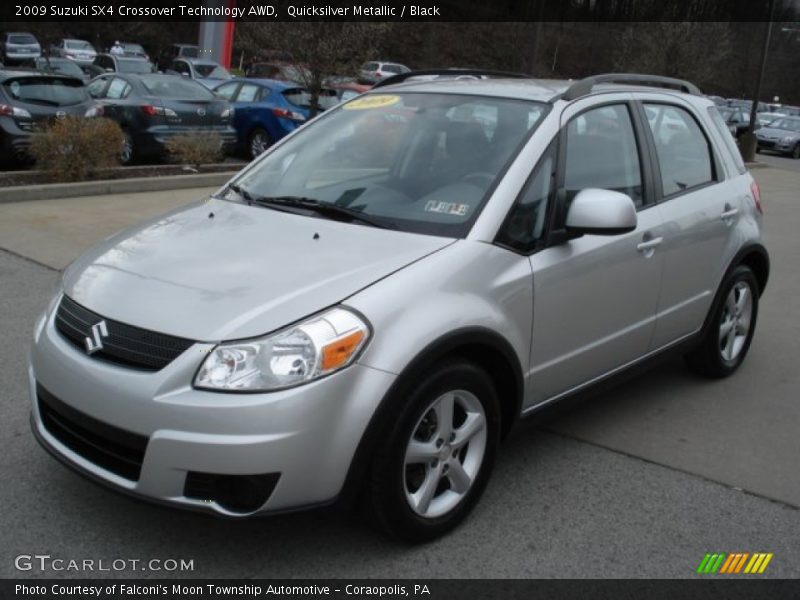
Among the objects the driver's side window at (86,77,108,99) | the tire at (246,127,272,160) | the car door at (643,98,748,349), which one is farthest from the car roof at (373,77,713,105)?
the tire at (246,127,272,160)

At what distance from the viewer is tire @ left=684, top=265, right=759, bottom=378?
502cm

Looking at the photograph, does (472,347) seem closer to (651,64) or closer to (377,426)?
(377,426)

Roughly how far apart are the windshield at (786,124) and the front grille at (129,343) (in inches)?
1250

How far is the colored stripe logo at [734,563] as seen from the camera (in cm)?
321

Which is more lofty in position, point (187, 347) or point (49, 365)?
point (187, 347)

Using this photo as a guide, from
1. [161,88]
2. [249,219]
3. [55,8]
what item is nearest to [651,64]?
[161,88]

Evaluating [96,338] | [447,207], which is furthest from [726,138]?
[96,338]

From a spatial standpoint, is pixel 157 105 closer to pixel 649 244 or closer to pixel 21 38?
pixel 649 244

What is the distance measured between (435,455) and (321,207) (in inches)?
47.1

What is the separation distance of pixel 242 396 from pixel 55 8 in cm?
4356

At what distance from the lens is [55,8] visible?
40.8m

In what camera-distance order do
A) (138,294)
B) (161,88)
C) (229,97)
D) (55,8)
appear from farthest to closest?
1. (55,8)
2. (229,97)
3. (161,88)
4. (138,294)

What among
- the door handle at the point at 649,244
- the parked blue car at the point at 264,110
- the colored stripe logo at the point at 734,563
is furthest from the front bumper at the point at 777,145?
the colored stripe logo at the point at 734,563

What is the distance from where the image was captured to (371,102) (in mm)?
4371
